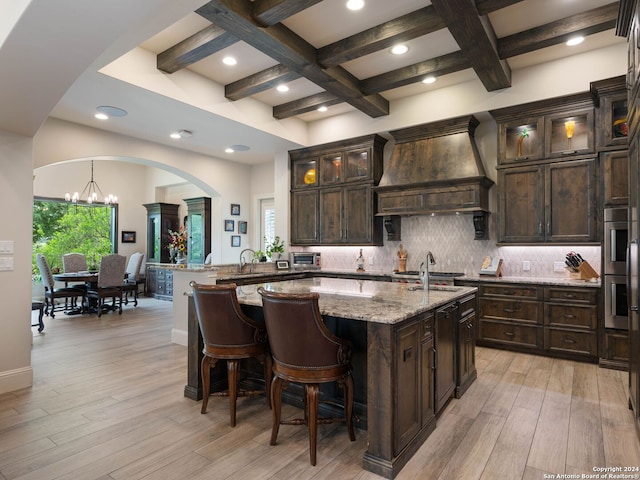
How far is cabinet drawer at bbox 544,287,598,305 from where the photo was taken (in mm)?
4082

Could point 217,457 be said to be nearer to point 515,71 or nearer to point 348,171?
point 348,171

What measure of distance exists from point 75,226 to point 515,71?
10.0m

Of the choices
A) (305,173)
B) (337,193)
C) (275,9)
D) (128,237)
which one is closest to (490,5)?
(275,9)

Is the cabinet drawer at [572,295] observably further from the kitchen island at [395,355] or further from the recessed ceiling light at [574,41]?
the recessed ceiling light at [574,41]

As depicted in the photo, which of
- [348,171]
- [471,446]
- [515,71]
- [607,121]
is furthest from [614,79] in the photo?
[471,446]

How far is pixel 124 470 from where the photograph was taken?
2176mm

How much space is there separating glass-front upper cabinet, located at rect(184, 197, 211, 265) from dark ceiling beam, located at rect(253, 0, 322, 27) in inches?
236

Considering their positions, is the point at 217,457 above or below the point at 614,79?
below

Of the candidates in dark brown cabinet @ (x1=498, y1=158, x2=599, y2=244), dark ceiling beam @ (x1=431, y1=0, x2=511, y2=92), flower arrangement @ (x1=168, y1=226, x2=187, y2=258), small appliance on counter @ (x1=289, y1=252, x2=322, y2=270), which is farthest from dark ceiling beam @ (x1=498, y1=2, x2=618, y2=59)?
flower arrangement @ (x1=168, y1=226, x2=187, y2=258)

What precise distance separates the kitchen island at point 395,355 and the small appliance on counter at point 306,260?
3.18 m

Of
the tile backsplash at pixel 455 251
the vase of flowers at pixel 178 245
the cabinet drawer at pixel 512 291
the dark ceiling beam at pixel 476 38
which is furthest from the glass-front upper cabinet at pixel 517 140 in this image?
the vase of flowers at pixel 178 245

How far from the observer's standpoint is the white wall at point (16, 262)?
11.1 feet

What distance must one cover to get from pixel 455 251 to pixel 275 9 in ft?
13.1

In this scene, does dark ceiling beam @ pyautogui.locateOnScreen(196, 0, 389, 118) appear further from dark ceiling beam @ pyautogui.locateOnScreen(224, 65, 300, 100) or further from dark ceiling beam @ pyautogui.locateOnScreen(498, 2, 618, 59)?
dark ceiling beam @ pyautogui.locateOnScreen(498, 2, 618, 59)
